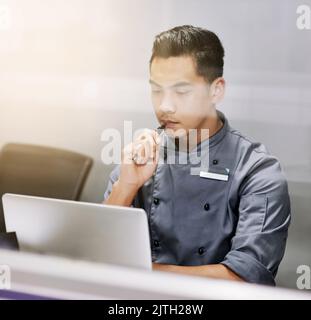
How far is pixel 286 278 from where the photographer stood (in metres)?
1.94

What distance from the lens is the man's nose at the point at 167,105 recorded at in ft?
6.79

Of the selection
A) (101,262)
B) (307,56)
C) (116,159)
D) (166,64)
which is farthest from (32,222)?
(307,56)

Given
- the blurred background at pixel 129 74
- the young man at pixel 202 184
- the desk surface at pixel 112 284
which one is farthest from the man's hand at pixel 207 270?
the desk surface at pixel 112 284

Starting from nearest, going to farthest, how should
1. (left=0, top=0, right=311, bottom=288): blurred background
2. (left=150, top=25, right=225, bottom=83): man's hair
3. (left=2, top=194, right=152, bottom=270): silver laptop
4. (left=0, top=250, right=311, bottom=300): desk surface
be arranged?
(left=0, top=250, right=311, bottom=300): desk surface
(left=2, top=194, right=152, bottom=270): silver laptop
(left=0, top=0, right=311, bottom=288): blurred background
(left=150, top=25, right=225, bottom=83): man's hair

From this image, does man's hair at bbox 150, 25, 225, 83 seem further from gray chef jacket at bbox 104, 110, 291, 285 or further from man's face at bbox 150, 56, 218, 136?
gray chef jacket at bbox 104, 110, 291, 285

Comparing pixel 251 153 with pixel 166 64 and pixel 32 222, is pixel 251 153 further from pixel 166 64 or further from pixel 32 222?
pixel 32 222

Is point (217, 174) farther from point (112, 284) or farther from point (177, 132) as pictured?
point (112, 284)

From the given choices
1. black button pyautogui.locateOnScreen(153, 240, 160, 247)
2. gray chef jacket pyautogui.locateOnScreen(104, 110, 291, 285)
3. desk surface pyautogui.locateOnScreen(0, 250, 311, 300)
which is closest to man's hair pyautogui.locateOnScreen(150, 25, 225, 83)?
gray chef jacket pyautogui.locateOnScreen(104, 110, 291, 285)

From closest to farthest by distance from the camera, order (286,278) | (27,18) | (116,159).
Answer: (286,278)
(116,159)
(27,18)

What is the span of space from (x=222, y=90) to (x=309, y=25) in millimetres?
330

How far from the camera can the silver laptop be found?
1.59 metres

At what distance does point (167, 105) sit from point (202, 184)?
291mm

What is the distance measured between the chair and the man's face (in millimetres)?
371

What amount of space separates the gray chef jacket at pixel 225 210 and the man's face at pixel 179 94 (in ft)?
0.23
